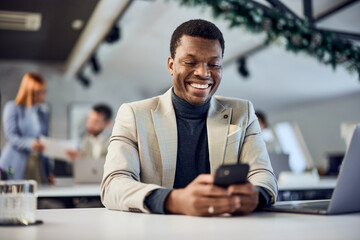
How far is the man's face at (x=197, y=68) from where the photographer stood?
1.48 meters

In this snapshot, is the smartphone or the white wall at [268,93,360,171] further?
the white wall at [268,93,360,171]

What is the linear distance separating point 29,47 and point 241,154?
719 cm

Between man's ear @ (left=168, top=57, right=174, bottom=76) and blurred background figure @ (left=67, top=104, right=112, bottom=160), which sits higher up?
man's ear @ (left=168, top=57, right=174, bottom=76)

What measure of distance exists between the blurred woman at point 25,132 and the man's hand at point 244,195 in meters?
2.74

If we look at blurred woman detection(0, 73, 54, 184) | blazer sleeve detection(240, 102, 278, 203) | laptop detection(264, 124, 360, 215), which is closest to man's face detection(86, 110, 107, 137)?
blurred woman detection(0, 73, 54, 184)

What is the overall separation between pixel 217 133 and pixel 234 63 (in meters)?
6.88

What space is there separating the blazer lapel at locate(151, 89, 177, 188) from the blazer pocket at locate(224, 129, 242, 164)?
189mm

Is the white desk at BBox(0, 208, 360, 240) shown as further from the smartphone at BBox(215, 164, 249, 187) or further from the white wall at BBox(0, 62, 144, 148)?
the white wall at BBox(0, 62, 144, 148)

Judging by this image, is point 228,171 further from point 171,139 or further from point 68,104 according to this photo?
point 68,104

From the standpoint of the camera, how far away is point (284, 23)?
3.54 metres

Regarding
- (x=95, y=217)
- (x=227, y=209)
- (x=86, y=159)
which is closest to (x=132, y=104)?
(x=95, y=217)

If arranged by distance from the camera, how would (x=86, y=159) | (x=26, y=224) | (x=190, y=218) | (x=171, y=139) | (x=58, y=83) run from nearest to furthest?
(x=26, y=224)
(x=190, y=218)
(x=171, y=139)
(x=86, y=159)
(x=58, y=83)

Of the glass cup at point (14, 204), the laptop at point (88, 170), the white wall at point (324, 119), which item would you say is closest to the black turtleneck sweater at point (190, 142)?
the glass cup at point (14, 204)

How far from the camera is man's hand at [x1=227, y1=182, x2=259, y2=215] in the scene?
3.56 ft
